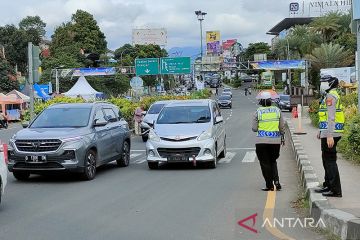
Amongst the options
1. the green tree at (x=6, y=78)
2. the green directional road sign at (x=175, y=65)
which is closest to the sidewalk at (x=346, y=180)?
the green directional road sign at (x=175, y=65)

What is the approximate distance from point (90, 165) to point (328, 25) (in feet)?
223

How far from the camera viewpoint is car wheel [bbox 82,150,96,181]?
1194cm

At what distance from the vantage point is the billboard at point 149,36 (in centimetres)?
12294

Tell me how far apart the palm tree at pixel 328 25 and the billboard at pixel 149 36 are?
2043 inches

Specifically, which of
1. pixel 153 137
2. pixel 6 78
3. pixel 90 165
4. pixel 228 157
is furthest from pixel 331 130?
pixel 6 78

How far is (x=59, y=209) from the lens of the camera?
8.87 meters

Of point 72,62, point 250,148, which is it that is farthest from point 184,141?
point 72,62

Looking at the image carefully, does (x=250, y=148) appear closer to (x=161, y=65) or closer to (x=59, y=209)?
(x=59, y=209)

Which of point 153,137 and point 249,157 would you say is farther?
point 249,157

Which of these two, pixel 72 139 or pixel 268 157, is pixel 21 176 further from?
pixel 268 157

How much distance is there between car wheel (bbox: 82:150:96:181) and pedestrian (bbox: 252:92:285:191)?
3895 millimetres

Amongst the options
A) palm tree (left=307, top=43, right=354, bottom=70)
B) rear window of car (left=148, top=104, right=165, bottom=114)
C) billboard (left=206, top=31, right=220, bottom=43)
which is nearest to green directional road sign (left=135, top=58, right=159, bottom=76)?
palm tree (left=307, top=43, right=354, bottom=70)

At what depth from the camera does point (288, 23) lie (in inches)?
4646

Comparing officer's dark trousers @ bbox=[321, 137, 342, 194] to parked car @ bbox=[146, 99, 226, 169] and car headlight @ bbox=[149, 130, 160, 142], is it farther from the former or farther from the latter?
car headlight @ bbox=[149, 130, 160, 142]
